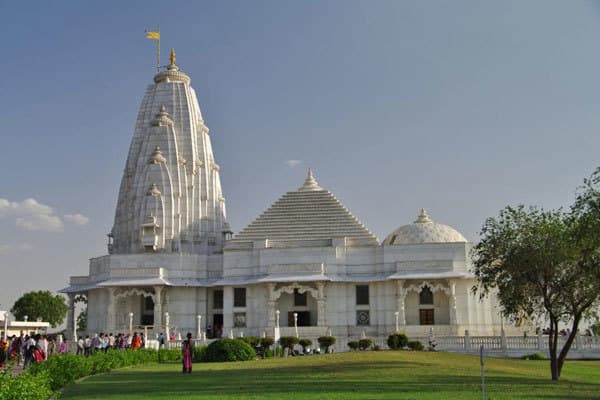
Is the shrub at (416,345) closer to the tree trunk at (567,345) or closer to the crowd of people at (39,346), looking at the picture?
the tree trunk at (567,345)

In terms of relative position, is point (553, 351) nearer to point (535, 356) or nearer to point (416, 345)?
point (535, 356)

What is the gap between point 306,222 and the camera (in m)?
63.1

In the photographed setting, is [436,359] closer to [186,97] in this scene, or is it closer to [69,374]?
[69,374]

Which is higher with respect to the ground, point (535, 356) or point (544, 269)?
point (544, 269)

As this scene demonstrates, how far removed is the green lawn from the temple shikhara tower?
22695mm

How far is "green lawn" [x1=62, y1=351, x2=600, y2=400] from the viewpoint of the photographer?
63.3 ft

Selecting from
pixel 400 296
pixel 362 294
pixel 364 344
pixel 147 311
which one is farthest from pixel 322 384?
pixel 147 311

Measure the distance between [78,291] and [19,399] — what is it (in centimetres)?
5115

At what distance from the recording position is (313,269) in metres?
56.9

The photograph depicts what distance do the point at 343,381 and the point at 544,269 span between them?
30.2 ft

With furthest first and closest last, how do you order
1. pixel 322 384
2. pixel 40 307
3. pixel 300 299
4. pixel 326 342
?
pixel 40 307
pixel 300 299
pixel 326 342
pixel 322 384

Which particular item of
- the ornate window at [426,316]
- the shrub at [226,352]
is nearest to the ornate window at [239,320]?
the ornate window at [426,316]

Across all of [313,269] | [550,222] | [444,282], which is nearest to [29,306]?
[313,269]

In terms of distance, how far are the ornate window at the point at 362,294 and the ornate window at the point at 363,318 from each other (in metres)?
0.82
